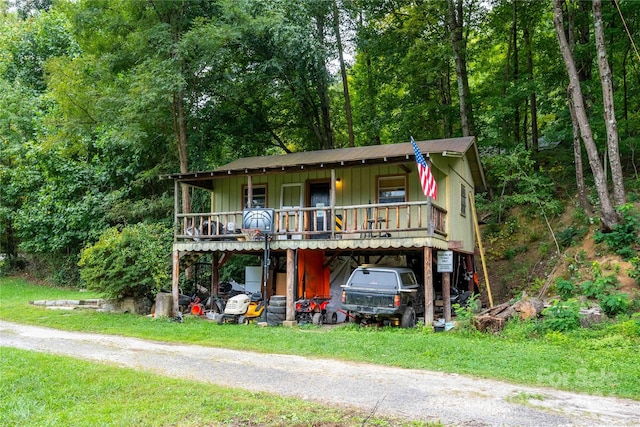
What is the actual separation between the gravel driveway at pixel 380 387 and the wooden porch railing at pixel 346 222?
479 centimetres

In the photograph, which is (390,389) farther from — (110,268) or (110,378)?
(110,268)

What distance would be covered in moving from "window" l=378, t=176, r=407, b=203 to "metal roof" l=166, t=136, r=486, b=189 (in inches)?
33.5

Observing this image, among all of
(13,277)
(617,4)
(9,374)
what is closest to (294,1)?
(617,4)

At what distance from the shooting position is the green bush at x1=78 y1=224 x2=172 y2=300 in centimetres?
1505

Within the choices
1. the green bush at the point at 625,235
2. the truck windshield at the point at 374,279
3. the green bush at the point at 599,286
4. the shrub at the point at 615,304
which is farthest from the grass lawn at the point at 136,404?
the green bush at the point at 625,235

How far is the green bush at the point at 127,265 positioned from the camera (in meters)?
15.0

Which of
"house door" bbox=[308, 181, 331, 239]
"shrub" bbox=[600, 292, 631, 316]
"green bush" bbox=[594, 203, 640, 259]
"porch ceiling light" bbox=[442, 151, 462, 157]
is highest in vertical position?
"porch ceiling light" bbox=[442, 151, 462, 157]

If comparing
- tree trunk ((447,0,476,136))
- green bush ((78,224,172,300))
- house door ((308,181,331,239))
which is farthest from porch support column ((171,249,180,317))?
tree trunk ((447,0,476,136))

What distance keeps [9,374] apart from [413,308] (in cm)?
887

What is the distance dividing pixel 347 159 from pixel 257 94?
435 inches

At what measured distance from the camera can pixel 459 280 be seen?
1753 centimetres

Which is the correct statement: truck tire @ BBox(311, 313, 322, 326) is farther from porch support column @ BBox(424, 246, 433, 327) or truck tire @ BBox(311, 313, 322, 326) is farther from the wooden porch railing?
porch support column @ BBox(424, 246, 433, 327)

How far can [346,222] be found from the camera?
44.2 feet

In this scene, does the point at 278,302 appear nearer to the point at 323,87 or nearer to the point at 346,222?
the point at 346,222
